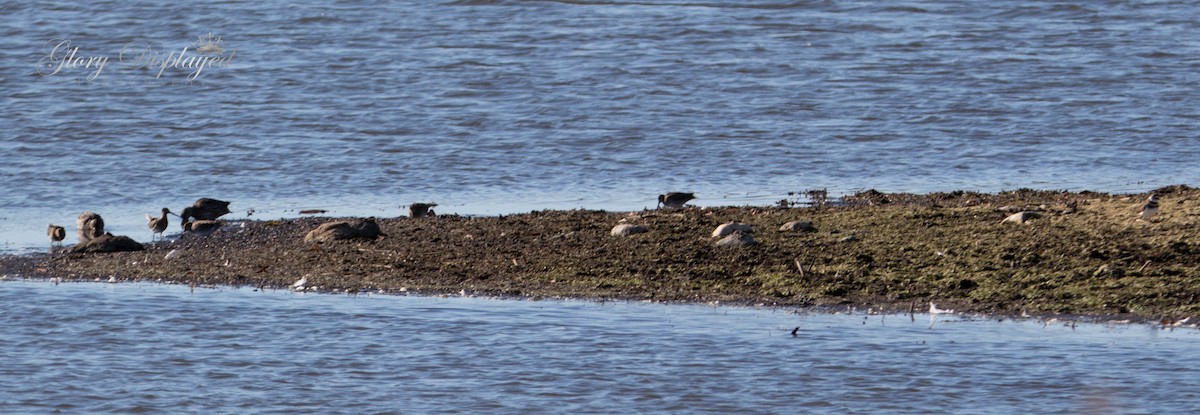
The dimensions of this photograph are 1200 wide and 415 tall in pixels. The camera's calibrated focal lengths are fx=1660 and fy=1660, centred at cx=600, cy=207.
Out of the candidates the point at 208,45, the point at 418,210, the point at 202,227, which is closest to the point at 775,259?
the point at 418,210

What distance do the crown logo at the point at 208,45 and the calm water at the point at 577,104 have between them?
7.2 inches

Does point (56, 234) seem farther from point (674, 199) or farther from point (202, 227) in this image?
point (674, 199)

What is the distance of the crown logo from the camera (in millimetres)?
23500

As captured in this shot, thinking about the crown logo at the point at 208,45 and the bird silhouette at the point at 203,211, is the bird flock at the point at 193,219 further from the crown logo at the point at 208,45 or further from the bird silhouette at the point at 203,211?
the crown logo at the point at 208,45

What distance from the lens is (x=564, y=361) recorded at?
25.6 ft

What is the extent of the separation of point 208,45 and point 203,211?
12.1 metres

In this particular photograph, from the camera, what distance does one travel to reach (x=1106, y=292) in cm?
854

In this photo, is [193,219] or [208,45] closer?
[193,219]

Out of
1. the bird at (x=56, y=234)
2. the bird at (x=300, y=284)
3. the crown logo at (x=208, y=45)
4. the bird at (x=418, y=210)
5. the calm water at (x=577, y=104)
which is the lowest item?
the bird at (x=300, y=284)

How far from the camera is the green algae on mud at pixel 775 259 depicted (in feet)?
28.7

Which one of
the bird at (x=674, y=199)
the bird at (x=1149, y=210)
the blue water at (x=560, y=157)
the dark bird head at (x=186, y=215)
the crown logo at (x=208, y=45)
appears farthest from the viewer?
the crown logo at (x=208, y=45)

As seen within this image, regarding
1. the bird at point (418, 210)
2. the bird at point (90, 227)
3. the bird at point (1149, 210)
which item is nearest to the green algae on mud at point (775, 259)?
the bird at point (1149, 210)

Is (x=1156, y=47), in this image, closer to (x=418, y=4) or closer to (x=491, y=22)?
(x=491, y=22)

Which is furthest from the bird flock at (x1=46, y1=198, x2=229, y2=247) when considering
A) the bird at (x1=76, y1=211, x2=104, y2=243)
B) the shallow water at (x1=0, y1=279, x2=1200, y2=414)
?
the shallow water at (x1=0, y1=279, x2=1200, y2=414)
